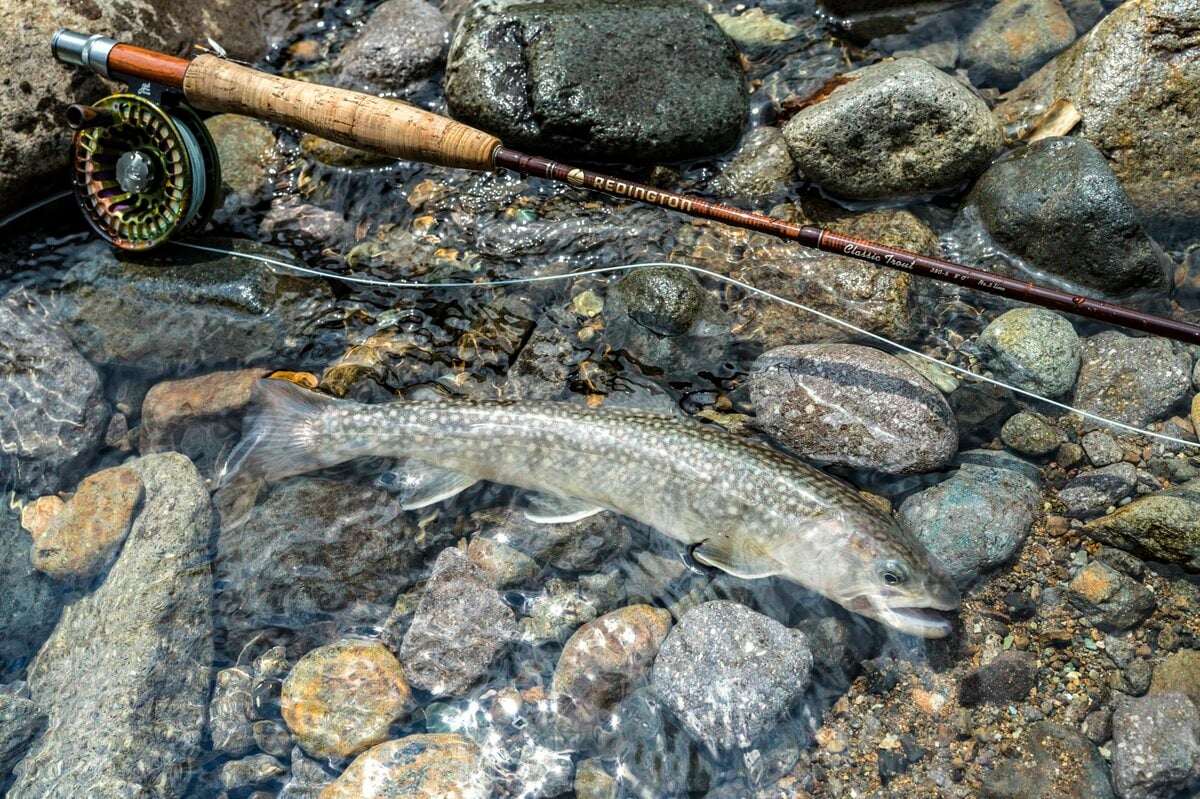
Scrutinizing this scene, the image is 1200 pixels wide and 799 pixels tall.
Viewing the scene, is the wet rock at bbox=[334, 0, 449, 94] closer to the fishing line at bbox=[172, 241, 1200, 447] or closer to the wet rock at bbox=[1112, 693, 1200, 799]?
the fishing line at bbox=[172, 241, 1200, 447]

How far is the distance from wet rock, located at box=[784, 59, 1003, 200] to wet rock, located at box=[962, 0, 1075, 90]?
2.53 ft

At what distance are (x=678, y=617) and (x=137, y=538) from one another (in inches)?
130

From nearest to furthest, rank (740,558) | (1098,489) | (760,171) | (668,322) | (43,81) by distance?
(740,558) → (1098,489) → (668,322) → (43,81) → (760,171)

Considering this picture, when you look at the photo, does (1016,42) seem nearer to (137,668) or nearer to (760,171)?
(760,171)

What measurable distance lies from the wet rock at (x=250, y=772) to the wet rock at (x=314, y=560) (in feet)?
1.99

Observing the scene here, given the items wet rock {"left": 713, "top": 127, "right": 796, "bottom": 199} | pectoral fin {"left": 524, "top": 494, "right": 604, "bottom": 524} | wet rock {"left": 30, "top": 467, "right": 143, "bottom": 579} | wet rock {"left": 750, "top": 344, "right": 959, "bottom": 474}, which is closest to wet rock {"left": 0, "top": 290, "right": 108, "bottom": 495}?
wet rock {"left": 30, "top": 467, "right": 143, "bottom": 579}

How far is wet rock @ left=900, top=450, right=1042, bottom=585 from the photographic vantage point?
4.62m

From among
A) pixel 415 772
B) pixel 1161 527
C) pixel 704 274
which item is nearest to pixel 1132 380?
pixel 1161 527

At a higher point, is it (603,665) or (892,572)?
(892,572)

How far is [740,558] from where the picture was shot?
459cm

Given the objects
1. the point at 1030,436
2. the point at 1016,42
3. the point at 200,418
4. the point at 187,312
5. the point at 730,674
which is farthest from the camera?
the point at 1016,42

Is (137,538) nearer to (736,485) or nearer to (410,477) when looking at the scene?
(410,477)

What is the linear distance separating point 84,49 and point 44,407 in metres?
2.30

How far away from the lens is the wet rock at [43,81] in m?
5.66
